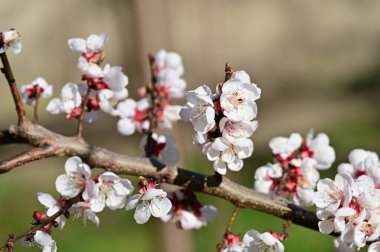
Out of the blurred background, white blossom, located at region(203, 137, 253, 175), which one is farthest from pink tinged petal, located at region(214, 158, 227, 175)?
the blurred background

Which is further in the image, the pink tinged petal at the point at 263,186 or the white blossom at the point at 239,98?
the pink tinged petal at the point at 263,186

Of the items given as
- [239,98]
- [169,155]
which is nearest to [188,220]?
[169,155]

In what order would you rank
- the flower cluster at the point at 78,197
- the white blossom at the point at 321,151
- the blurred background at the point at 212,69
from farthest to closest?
the blurred background at the point at 212,69 < the white blossom at the point at 321,151 < the flower cluster at the point at 78,197

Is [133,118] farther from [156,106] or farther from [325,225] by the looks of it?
[325,225]

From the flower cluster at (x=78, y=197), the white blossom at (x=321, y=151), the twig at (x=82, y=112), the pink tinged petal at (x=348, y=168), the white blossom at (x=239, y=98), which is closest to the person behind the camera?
the white blossom at (x=239, y=98)

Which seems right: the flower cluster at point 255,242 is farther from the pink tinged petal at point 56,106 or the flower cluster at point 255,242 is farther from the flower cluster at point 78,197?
the pink tinged petal at point 56,106

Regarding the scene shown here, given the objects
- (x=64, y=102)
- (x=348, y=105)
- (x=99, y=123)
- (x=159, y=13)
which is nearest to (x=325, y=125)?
(x=348, y=105)

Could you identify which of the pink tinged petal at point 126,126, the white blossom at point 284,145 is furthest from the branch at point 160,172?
the pink tinged petal at point 126,126
